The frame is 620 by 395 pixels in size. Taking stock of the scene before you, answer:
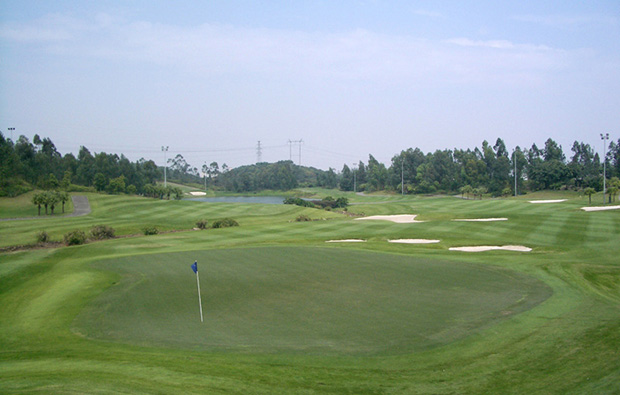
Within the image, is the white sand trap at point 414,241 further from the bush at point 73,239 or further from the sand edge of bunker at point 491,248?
the bush at point 73,239

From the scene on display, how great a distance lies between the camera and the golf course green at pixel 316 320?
10.4m

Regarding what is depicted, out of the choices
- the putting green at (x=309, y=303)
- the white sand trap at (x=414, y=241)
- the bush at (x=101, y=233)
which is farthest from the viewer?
the bush at (x=101, y=233)

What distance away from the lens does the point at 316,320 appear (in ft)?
50.6

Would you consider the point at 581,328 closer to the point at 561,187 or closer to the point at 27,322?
the point at 27,322

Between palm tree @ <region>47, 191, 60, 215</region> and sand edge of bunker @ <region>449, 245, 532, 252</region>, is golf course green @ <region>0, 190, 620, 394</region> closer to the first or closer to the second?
sand edge of bunker @ <region>449, 245, 532, 252</region>

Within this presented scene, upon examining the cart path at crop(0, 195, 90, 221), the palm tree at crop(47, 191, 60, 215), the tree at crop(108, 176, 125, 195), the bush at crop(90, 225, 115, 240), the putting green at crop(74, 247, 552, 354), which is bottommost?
the putting green at crop(74, 247, 552, 354)

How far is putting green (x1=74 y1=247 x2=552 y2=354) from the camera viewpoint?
45.1ft

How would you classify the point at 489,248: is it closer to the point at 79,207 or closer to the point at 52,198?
the point at 52,198

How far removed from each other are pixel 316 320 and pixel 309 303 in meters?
2.10

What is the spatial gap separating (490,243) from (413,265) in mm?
12181

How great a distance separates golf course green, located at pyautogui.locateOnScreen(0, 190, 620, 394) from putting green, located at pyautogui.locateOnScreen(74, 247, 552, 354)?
0.08 meters

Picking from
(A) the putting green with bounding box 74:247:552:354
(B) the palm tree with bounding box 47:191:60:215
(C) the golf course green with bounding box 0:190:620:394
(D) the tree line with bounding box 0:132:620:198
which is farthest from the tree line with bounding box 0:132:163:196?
(A) the putting green with bounding box 74:247:552:354

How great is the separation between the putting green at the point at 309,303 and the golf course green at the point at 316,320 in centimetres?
8

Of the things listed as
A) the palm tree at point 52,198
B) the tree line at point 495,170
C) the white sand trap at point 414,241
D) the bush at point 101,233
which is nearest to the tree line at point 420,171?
the tree line at point 495,170
